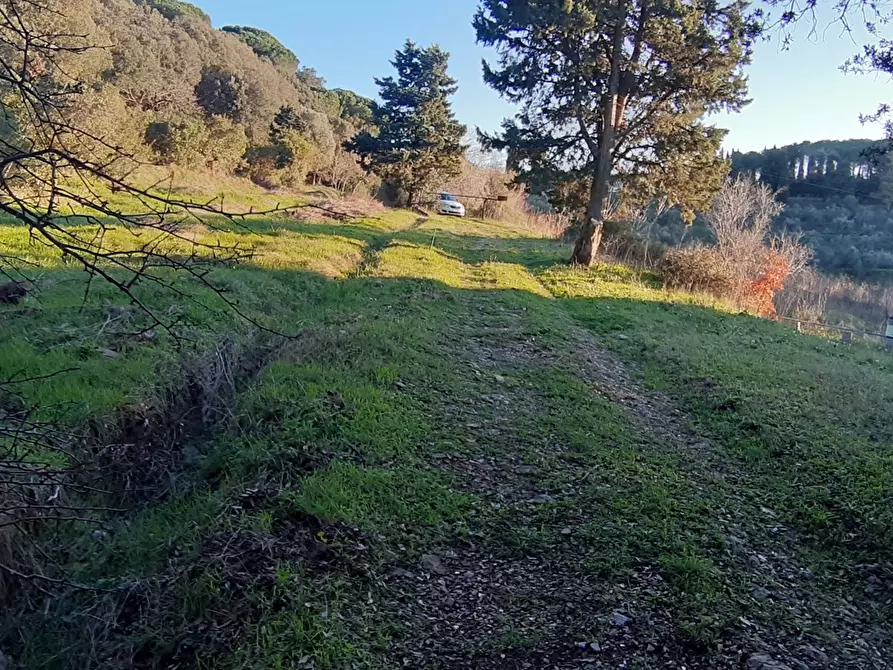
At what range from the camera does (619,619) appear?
314 cm

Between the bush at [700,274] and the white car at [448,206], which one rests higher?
the white car at [448,206]

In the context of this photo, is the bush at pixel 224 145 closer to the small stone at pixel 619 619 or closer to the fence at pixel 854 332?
the fence at pixel 854 332

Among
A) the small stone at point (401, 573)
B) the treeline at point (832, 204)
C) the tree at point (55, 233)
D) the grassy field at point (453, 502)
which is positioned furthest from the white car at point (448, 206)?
the small stone at point (401, 573)

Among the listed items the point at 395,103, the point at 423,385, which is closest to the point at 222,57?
the point at 395,103

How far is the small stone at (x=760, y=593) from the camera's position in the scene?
3395mm

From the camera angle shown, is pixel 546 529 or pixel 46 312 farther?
pixel 46 312

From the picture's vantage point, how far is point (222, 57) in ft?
104

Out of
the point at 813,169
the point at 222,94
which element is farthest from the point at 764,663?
the point at 813,169

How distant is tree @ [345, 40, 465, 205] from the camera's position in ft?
111

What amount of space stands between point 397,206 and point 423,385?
3020 centimetres

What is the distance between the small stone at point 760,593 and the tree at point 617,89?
13844mm

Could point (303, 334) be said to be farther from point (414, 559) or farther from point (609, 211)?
point (609, 211)

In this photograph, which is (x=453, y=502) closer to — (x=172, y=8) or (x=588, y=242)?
(x=588, y=242)

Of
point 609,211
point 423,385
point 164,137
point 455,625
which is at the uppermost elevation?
point 164,137
